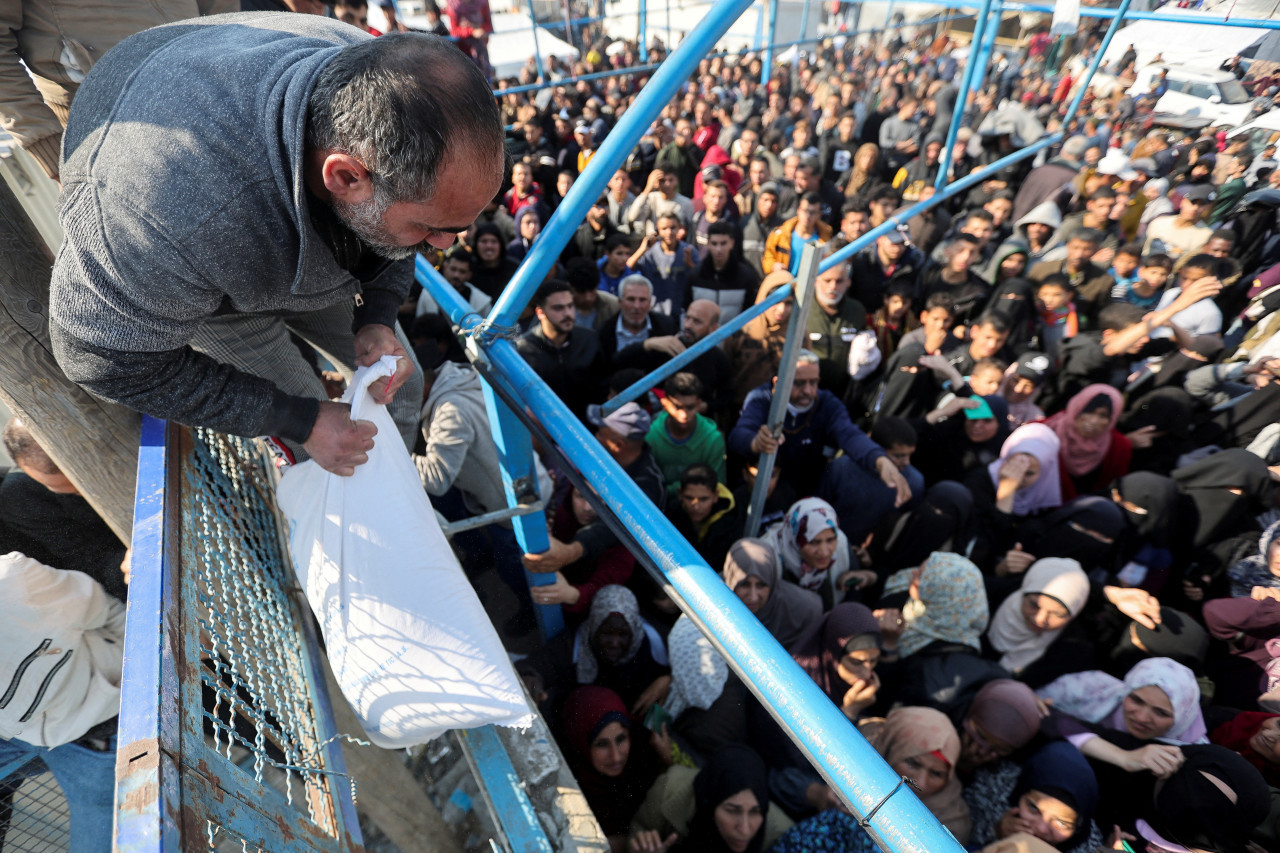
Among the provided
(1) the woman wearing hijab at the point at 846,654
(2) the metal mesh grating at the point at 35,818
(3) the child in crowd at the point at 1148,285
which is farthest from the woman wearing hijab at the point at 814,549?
(3) the child in crowd at the point at 1148,285

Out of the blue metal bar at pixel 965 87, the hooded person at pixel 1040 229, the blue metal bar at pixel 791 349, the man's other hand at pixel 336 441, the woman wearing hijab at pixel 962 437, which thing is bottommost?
the woman wearing hijab at pixel 962 437

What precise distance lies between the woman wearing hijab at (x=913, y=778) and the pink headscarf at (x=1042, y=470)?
161 centimetres

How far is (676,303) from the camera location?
478cm

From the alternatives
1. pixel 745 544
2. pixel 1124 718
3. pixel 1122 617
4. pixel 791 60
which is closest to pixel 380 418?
pixel 745 544

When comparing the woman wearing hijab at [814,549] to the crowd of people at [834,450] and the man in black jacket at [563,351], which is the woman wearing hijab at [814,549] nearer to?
the crowd of people at [834,450]

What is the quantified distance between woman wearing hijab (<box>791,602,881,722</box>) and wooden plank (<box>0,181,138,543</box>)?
241cm

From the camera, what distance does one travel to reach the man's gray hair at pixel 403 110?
2.95 feet

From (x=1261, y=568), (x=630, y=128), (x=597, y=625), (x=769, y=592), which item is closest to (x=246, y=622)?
(x=630, y=128)

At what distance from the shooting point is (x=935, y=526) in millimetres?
3229

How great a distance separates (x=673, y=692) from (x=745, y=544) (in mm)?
693

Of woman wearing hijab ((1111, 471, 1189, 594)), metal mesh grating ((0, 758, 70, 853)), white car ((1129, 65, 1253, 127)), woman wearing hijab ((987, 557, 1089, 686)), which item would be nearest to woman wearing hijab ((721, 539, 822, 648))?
woman wearing hijab ((987, 557, 1089, 686))

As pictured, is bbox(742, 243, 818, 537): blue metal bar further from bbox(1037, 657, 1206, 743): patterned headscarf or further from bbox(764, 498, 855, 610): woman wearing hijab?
bbox(1037, 657, 1206, 743): patterned headscarf

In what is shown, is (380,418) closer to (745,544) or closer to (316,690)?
(316,690)

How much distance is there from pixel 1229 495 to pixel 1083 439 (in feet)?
2.21
